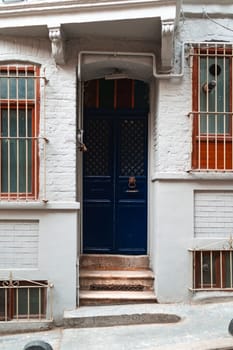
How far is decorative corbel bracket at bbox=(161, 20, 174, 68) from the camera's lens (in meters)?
5.25

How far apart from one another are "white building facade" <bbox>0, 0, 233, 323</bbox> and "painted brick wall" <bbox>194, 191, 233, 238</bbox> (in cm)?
1

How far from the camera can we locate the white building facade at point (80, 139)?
560 cm

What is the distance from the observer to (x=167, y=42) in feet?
17.7

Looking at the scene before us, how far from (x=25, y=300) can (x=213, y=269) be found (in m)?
2.57

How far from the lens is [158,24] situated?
541cm

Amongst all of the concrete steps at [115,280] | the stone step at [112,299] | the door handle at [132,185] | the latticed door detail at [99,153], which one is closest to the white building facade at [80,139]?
the stone step at [112,299]

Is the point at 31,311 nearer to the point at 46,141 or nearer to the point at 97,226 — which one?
the point at 97,226

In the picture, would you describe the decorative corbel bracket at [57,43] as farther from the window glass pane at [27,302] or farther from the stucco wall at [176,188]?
the window glass pane at [27,302]

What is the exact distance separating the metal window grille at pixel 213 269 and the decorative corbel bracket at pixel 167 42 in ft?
8.53

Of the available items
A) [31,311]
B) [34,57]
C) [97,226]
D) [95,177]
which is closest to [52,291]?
[31,311]

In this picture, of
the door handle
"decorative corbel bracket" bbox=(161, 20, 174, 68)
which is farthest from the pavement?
"decorative corbel bracket" bbox=(161, 20, 174, 68)

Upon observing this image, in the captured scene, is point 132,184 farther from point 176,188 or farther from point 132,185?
point 176,188

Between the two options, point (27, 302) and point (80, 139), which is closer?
point (27, 302)

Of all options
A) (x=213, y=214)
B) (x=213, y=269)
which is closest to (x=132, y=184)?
(x=213, y=214)
